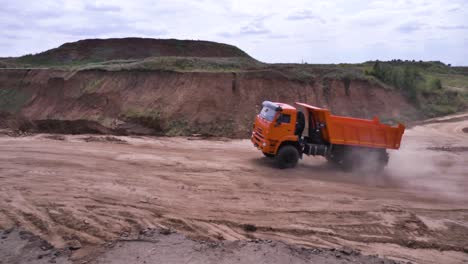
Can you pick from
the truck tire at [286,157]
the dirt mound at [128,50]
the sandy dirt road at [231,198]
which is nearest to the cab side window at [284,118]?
the truck tire at [286,157]

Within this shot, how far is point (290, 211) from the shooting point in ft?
34.5

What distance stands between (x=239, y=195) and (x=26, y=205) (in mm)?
5304

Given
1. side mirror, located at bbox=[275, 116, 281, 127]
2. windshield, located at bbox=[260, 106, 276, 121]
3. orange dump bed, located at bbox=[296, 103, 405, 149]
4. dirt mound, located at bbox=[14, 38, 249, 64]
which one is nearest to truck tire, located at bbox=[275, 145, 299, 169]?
side mirror, located at bbox=[275, 116, 281, 127]

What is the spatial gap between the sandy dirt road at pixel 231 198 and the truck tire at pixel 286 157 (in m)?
0.23

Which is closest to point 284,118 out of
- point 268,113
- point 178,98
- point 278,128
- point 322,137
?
point 278,128

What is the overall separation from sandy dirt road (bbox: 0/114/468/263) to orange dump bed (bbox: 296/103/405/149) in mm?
1145

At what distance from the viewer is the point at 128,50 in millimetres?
49125

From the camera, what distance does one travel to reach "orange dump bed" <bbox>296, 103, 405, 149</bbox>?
14133mm

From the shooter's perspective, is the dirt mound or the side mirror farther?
the dirt mound

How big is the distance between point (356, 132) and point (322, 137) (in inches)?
45.0

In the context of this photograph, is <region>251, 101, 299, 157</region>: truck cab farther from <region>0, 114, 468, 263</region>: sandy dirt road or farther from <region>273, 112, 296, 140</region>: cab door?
<region>0, 114, 468, 263</region>: sandy dirt road

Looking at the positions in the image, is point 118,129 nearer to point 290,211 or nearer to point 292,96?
point 292,96

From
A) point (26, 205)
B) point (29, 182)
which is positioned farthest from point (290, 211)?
point (29, 182)

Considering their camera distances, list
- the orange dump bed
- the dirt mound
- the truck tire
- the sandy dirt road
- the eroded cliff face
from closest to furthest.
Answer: the sandy dirt road, the truck tire, the orange dump bed, the eroded cliff face, the dirt mound
